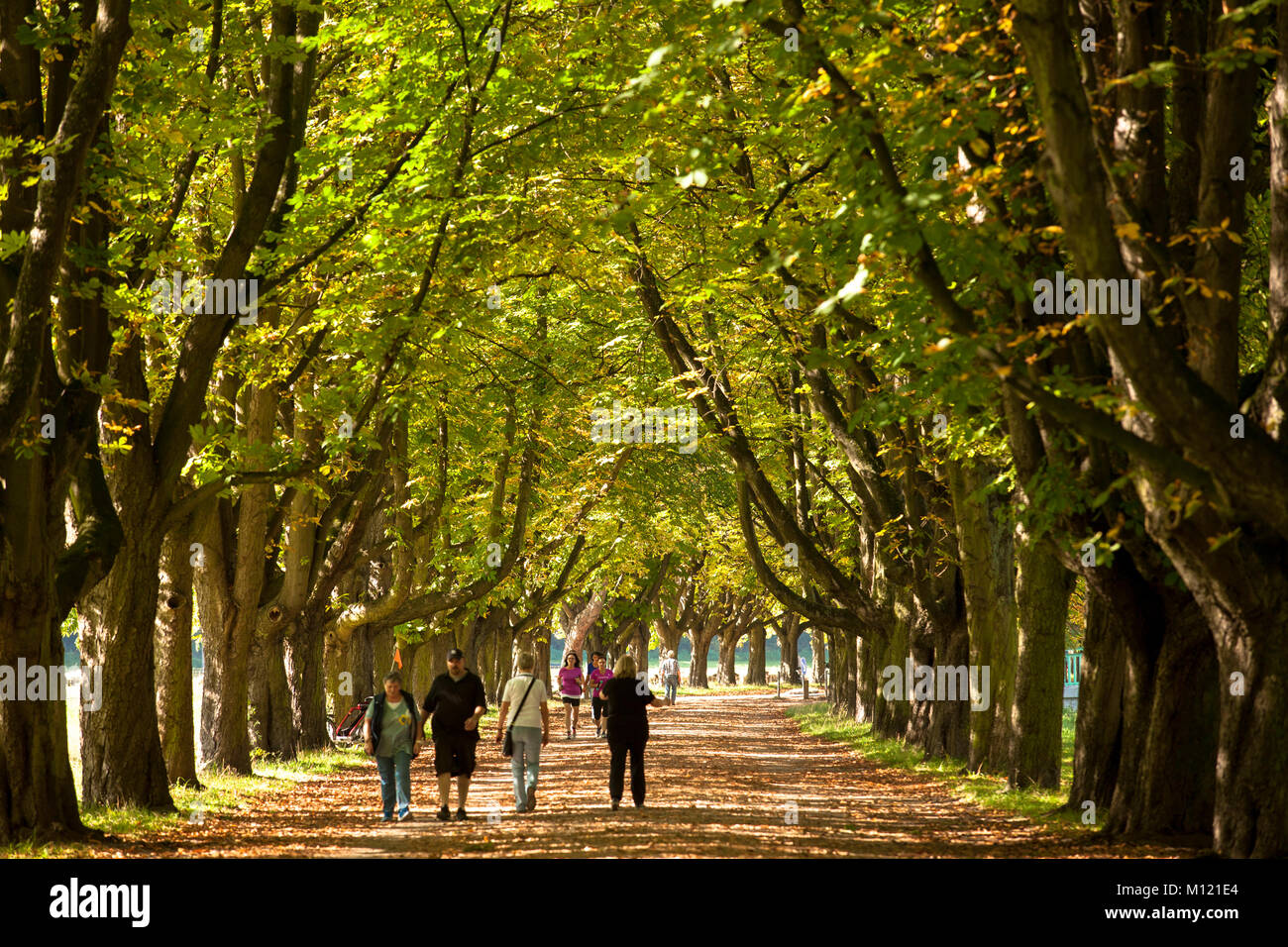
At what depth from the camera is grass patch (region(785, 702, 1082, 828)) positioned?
15.3 meters

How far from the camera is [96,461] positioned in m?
13.2

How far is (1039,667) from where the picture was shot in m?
16.9

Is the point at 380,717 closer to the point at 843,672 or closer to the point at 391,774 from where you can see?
the point at 391,774

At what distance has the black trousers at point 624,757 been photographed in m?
15.5

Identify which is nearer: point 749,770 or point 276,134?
point 276,134

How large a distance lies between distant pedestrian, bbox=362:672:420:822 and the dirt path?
0.40 meters

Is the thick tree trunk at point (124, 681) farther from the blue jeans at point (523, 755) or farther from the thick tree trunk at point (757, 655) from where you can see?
the thick tree trunk at point (757, 655)

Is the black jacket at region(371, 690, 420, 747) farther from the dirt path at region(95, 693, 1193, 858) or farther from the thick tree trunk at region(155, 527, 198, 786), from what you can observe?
the thick tree trunk at region(155, 527, 198, 786)

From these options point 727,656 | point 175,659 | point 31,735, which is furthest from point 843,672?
point 727,656

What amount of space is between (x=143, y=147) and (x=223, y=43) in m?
1.82

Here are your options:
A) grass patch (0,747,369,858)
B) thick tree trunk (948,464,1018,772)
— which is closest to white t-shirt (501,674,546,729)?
grass patch (0,747,369,858)
